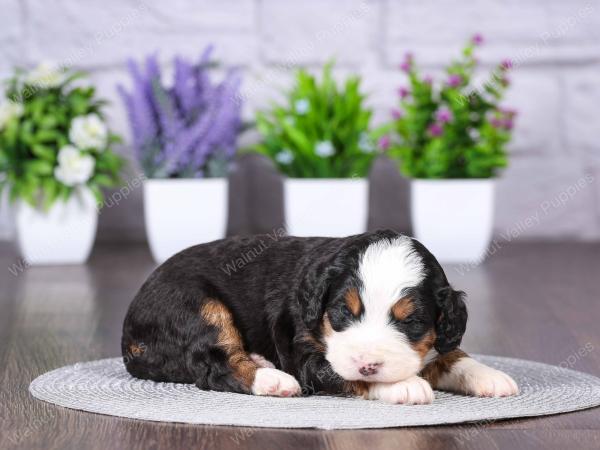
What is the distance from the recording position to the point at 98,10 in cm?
574

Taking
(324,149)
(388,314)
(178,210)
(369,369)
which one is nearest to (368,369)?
(369,369)

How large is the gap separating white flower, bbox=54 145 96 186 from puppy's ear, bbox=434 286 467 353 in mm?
3159

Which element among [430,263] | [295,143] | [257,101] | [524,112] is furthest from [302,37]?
[430,263]

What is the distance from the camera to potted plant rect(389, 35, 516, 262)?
498 centimetres

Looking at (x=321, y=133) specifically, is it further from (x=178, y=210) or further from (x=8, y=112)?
(x=8, y=112)

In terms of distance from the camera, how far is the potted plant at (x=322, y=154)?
5039 millimetres

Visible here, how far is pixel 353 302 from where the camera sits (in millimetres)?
2158

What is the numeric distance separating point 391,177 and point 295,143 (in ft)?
3.02

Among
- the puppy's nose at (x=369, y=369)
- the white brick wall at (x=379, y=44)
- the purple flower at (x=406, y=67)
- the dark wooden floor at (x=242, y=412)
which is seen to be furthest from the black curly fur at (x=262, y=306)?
the white brick wall at (x=379, y=44)

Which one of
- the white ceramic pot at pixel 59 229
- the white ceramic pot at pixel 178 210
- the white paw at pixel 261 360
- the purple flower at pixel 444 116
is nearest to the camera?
the white paw at pixel 261 360

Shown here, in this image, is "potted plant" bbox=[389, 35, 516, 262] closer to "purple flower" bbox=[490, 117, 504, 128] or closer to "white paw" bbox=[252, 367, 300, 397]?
"purple flower" bbox=[490, 117, 504, 128]

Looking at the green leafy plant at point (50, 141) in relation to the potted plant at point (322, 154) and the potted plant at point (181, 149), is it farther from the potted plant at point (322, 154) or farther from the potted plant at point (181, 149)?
the potted plant at point (322, 154)

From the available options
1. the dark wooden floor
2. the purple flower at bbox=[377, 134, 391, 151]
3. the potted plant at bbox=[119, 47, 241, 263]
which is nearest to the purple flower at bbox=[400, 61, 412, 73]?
the purple flower at bbox=[377, 134, 391, 151]

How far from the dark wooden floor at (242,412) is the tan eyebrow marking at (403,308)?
0.83 ft
